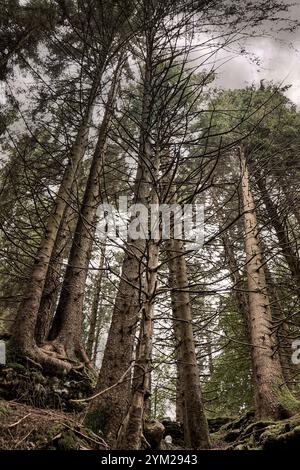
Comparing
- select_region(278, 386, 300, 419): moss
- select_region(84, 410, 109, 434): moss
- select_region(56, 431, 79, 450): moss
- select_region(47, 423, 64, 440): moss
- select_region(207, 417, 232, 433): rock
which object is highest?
select_region(207, 417, 232, 433): rock

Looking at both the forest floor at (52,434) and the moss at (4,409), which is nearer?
the forest floor at (52,434)

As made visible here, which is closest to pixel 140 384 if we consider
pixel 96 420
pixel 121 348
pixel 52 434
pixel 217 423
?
pixel 52 434

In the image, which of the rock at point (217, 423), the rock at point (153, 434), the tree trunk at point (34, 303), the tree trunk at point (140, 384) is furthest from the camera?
the rock at point (217, 423)

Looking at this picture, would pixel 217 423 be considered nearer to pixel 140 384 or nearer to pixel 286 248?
pixel 286 248

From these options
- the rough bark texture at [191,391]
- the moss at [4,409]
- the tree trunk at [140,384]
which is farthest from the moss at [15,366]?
the tree trunk at [140,384]

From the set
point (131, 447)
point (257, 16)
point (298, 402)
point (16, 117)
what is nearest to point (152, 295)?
point (131, 447)

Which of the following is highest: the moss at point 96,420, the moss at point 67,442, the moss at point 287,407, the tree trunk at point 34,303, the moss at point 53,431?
the tree trunk at point 34,303

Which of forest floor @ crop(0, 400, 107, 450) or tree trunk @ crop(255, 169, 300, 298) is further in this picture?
tree trunk @ crop(255, 169, 300, 298)

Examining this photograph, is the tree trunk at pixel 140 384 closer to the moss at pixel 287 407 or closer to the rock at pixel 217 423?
the moss at pixel 287 407

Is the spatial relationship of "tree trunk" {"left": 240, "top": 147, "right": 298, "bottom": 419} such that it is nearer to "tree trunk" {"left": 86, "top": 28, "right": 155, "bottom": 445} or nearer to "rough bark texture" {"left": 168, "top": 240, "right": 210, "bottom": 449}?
"rough bark texture" {"left": 168, "top": 240, "right": 210, "bottom": 449}

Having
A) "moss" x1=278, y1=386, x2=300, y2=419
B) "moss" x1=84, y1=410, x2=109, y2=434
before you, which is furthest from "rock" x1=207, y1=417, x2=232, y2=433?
"moss" x1=84, y1=410, x2=109, y2=434
